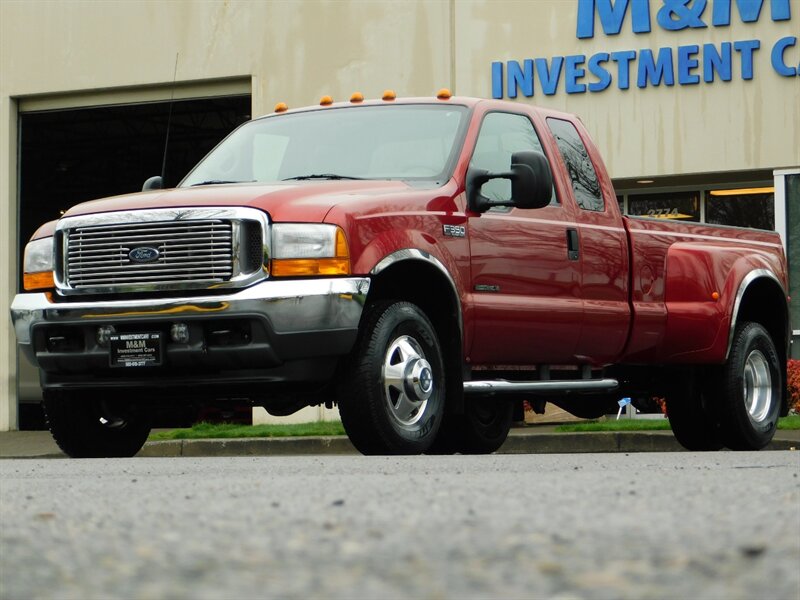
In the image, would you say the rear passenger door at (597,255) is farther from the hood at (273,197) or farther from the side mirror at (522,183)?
the hood at (273,197)

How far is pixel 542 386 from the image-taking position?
906 cm

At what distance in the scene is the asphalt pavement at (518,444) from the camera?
13289 mm

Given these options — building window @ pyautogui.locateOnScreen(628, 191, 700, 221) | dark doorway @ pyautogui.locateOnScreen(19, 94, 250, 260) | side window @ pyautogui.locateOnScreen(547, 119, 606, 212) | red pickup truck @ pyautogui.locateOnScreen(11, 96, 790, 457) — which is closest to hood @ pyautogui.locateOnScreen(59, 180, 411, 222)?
red pickup truck @ pyautogui.locateOnScreen(11, 96, 790, 457)

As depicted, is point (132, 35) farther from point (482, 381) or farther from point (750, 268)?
Answer: point (482, 381)

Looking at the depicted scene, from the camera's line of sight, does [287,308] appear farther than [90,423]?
No

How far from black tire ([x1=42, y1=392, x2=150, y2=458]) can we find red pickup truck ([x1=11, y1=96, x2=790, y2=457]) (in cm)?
2

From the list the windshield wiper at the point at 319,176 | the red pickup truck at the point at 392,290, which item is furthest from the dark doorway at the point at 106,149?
the windshield wiper at the point at 319,176

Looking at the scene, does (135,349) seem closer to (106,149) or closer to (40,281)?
(40,281)

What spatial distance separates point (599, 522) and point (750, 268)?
7.71m

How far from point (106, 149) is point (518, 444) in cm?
2120

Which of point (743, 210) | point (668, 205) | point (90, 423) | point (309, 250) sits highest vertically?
point (668, 205)

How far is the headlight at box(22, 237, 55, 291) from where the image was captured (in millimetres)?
8602

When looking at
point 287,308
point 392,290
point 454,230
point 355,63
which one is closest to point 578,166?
point 454,230

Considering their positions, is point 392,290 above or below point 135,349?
above
